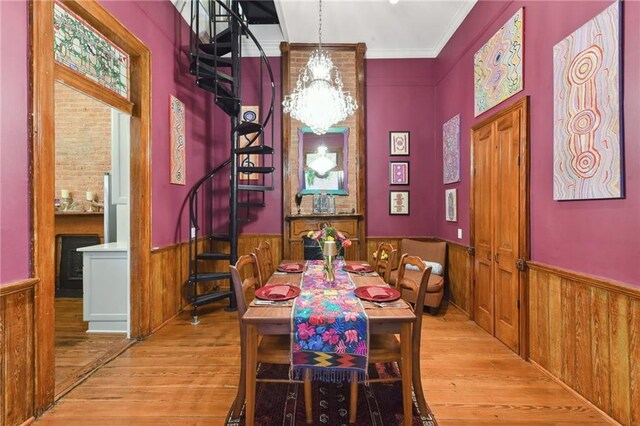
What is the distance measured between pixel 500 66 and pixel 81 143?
19.0 feet

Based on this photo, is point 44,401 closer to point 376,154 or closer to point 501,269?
point 501,269

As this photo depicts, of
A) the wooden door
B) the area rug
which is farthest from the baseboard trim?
the area rug

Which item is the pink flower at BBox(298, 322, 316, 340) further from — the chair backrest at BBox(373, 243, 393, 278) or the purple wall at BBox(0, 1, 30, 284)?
the purple wall at BBox(0, 1, 30, 284)

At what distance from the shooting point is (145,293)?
3.08 m

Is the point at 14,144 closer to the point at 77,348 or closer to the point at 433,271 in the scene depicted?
the point at 77,348

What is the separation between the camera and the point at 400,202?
4809 mm

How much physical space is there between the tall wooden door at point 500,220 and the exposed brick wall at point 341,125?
5.84ft

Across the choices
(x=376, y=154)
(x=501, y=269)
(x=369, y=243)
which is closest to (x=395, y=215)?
(x=369, y=243)

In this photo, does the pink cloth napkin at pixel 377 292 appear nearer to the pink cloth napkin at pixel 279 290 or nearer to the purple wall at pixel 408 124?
the pink cloth napkin at pixel 279 290

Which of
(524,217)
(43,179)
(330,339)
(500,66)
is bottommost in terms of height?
(330,339)

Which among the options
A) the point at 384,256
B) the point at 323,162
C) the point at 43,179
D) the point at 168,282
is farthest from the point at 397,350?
the point at 323,162

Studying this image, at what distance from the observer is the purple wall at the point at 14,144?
174 cm

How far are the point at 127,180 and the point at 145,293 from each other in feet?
3.81

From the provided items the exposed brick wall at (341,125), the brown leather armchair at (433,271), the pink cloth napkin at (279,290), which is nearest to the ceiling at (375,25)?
the exposed brick wall at (341,125)
